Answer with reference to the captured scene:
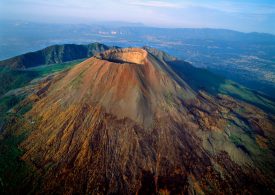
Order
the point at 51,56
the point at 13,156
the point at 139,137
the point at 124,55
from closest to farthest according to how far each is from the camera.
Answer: the point at 13,156 < the point at 139,137 < the point at 124,55 < the point at 51,56

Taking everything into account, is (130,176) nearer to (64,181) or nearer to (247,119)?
(64,181)

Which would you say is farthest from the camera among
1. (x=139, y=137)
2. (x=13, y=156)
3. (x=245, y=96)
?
(x=245, y=96)

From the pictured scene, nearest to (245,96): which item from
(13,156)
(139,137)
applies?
(139,137)

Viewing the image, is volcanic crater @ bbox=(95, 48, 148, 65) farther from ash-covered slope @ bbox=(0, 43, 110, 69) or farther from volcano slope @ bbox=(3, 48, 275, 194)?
ash-covered slope @ bbox=(0, 43, 110, 69)

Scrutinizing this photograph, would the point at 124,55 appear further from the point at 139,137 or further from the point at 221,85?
the point at 221,85

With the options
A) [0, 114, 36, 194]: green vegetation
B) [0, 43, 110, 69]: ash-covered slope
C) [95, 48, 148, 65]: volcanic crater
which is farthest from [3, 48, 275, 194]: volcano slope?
[0, 43, 110, 69]: ash-covered slope

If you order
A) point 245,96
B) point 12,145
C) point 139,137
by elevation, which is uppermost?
point 139,137

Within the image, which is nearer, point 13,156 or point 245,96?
point 13,156

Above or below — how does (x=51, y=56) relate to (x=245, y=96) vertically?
below
